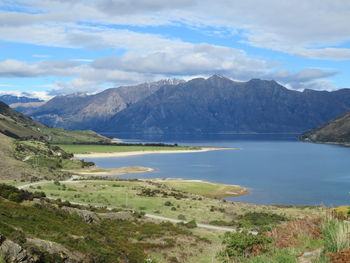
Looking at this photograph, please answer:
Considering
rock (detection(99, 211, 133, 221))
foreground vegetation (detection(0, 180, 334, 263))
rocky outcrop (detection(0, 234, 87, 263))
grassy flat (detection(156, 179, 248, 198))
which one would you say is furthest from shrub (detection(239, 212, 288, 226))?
grassy flat (detection(156, 179, 248, 198))

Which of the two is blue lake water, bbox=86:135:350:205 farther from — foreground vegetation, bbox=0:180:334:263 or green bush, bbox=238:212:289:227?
foreground vegetation, bbox=0:180:334:263

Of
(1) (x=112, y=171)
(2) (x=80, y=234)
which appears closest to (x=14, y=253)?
(2) (x=80, y=234)

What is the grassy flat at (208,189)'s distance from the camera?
101000 mm

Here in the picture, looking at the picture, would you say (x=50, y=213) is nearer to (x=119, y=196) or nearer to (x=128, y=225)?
(x=128, y=225)

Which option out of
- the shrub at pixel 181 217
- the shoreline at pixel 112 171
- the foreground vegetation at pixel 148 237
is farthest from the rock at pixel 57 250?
the shoreline at pixel 112 171

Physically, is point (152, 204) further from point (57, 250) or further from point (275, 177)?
point (275, 177)

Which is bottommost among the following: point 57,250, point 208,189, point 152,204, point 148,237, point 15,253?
point 208,189

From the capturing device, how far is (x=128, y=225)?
44219mm

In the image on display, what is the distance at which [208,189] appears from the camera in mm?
105250

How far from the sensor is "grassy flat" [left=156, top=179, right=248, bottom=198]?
331 ft

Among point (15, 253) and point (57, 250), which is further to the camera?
point (57, 250)

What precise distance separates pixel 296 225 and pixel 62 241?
15552 mm

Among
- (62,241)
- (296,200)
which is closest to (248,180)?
(296,200)

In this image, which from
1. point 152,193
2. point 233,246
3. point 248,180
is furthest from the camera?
point 248,180
